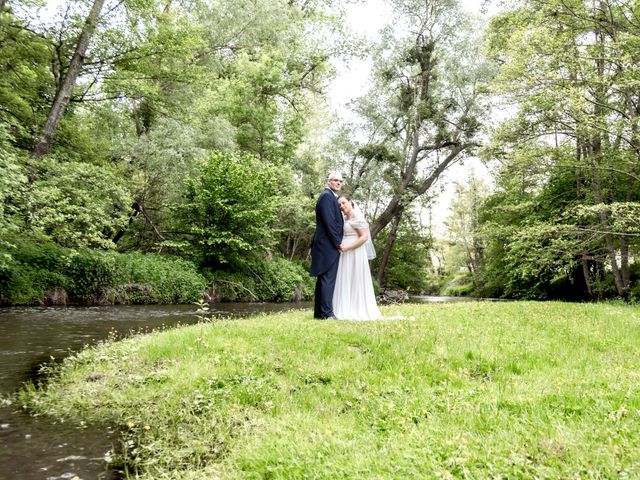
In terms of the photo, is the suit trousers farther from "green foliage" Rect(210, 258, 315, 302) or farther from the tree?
the tree

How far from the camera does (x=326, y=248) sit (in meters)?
10.3

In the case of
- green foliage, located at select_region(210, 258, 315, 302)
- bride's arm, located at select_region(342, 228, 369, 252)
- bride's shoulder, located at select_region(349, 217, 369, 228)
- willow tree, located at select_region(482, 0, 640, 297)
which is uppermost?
willow tree, located at select_region(482, 0, 640, 297)

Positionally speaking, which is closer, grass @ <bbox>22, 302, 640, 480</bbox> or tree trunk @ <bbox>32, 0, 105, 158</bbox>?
grass @ <bbox>22, 302, 640, 480</bbox>

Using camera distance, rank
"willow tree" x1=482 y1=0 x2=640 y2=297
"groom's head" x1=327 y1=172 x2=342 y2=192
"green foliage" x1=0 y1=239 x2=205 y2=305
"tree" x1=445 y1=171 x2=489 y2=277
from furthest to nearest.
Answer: "tree" x1=445 y1=171 x2=489 y2=277 < "green foliage" x1=0 y1=239 x2=205 y2=305 < "willow tree" x1=482 y1=0 x2=640 y2=297 < "groom's head" x1=327 y1=172 x2=342 y2=192

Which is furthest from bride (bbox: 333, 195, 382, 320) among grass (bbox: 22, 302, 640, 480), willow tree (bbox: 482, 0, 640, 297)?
willow tree (bbox: 482, 0, 640, 297)

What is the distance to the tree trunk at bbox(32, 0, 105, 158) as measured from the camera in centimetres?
1764

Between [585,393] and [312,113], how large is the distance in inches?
1536

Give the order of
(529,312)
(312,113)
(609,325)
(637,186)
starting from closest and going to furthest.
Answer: (609,325)
(529,312)
(637,186)
(312,113)

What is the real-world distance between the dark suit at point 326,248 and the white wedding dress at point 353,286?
357mm

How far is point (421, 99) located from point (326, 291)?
25315 millimetres

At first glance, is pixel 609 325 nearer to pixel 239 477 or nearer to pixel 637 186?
pixel 239 477

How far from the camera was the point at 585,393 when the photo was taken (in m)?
4.88

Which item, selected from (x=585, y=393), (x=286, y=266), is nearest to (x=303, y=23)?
(x=286, y=266)

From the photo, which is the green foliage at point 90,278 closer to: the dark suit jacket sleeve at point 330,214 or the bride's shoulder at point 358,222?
the dark suit jacket sleeve at point 330,214
